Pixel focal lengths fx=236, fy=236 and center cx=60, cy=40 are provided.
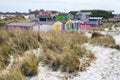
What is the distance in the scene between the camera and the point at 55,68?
7500mm

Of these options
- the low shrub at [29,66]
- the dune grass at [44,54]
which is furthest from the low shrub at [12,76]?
the low shrub at [29,66]

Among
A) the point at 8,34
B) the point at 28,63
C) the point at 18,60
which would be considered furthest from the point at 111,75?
the point at 8,34

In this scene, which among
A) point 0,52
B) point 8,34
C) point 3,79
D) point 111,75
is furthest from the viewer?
point 8,34

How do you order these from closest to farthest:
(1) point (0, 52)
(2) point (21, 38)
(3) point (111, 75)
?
(3) point (111, 75), (1) point (0, 52), (2) point (21, 38)

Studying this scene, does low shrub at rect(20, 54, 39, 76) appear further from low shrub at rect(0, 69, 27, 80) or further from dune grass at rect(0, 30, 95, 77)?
low shrub at rect(0, 69, 27, 80)

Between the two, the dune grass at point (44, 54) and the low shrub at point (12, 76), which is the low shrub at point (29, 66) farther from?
the low shrub at point (12, 76)

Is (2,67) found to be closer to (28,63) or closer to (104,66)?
(28,63)

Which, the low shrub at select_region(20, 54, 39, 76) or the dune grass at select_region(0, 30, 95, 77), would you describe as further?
the dune grass at select_region(0, 30, 95, 77)

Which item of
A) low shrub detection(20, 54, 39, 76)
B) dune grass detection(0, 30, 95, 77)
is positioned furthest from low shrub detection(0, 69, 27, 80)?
low shrub detection(20, 54, 39, 76)

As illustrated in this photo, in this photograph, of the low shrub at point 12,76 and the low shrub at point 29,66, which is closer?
the low shrub at point 12,76

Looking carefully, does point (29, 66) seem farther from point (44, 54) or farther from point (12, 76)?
point (44, 54)

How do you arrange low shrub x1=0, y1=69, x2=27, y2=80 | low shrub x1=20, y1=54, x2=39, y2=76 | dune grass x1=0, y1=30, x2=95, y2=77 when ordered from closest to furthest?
1. low shrub x1=0, y1=69, x2=27, y2=80
2. low shrub x1=20, y1=54, x2=39, y2=76
3. dune grass x1=0, y1=30, x2=95, y2=77

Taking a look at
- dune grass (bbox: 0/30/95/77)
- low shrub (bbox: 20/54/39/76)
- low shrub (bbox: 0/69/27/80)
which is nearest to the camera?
low shrub (bbox: 0/69/27/80)

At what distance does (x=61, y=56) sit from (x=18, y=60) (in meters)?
1.41
